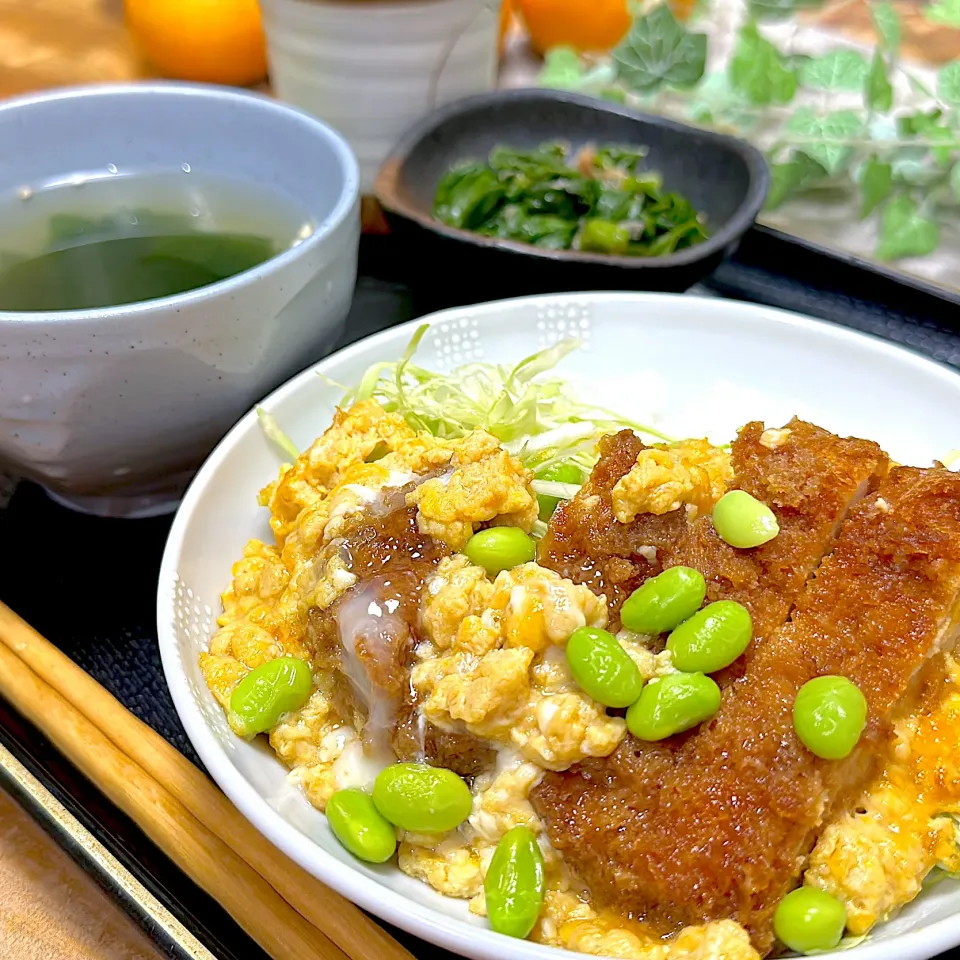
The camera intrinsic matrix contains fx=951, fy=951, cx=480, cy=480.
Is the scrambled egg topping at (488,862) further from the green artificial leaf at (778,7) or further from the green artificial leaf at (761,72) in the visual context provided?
the green artificial leaf at (778,7)

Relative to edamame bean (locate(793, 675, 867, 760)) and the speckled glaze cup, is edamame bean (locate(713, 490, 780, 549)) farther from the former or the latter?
the speckled glaze cup

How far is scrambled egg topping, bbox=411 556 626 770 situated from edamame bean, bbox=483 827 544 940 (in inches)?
4.7

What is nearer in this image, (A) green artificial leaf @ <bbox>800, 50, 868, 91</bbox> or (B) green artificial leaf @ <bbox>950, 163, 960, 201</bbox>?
(B) green artificial leaf @ <bbox>950, 163, 960, 201</bbox>

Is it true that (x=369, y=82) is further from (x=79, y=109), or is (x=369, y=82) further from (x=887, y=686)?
(x=887, y=686)

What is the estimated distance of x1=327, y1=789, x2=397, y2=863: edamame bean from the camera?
142 cm

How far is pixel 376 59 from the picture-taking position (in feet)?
Answer: 10.2

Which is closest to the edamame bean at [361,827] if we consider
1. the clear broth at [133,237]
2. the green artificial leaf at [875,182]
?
the clear broth at [133,237]

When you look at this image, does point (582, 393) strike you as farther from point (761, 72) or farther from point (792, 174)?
point (761, 72)

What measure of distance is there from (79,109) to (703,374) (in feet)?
5.76

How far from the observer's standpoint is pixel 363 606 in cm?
157

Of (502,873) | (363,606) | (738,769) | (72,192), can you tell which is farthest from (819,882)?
(72,192)

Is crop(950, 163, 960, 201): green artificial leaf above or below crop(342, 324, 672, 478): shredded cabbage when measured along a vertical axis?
above

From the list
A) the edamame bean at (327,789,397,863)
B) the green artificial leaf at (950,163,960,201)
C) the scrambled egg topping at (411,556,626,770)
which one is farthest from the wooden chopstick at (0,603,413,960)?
the green artificial leaf at (950,163,960,201)

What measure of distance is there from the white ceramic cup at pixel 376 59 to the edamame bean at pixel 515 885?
226 cm
